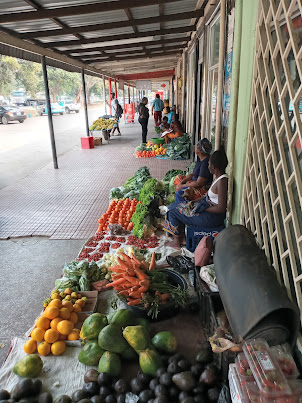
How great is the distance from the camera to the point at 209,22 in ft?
19.7

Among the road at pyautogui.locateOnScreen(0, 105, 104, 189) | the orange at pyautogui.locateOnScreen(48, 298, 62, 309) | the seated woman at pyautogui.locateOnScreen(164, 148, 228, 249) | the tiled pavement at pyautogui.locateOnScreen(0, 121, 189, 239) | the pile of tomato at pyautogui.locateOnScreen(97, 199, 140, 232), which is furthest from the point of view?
the road at pyautogui.locateOnScreen(0, 105, 104, 189)

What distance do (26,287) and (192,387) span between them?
2176mm

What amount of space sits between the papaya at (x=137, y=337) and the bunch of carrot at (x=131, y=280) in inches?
13.8

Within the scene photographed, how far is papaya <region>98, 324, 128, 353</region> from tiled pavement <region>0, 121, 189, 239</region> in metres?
2.41

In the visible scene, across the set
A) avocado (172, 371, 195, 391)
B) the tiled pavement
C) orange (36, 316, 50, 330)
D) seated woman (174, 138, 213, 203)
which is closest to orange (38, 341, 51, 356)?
orange (36, 316, 50, 330)

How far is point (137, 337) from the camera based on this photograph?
7.39ft

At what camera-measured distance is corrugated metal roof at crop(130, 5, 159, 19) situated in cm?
579

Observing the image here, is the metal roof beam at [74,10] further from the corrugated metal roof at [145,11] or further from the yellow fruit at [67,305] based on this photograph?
the yellow fruit at [67,305]

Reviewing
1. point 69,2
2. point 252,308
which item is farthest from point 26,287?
point 69,2

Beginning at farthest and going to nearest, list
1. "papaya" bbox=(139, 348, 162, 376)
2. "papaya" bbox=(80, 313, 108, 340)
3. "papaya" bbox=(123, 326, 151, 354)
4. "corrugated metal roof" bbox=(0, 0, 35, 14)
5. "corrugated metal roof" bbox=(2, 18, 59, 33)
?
1. "corrugated metal roof" bbox=(2, 18, 59, 33)
2. "corrugated metal roof" bbox=(0, 0, 35, 14)
3. "papaya" bbox=(80, 313, 108, 340)
4. "papaya" bbox=(123, 326, 151, 354)
5. "papaya" bbox=(139, 348, 162, 376)

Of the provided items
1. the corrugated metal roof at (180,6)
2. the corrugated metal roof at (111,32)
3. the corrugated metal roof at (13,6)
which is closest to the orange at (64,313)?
the corrugated metal roof at (13,6)

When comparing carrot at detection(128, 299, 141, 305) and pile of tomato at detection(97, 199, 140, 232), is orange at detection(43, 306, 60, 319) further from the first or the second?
pile of tomato at detection(97, 199, 140, 232)

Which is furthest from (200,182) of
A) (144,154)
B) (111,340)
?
(144,154)

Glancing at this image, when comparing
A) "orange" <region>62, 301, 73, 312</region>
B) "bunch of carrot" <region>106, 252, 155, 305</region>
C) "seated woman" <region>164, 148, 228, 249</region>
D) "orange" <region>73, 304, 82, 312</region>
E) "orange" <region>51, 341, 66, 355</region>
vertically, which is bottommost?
"orange" <region>51, 341, 66, 355</region>
